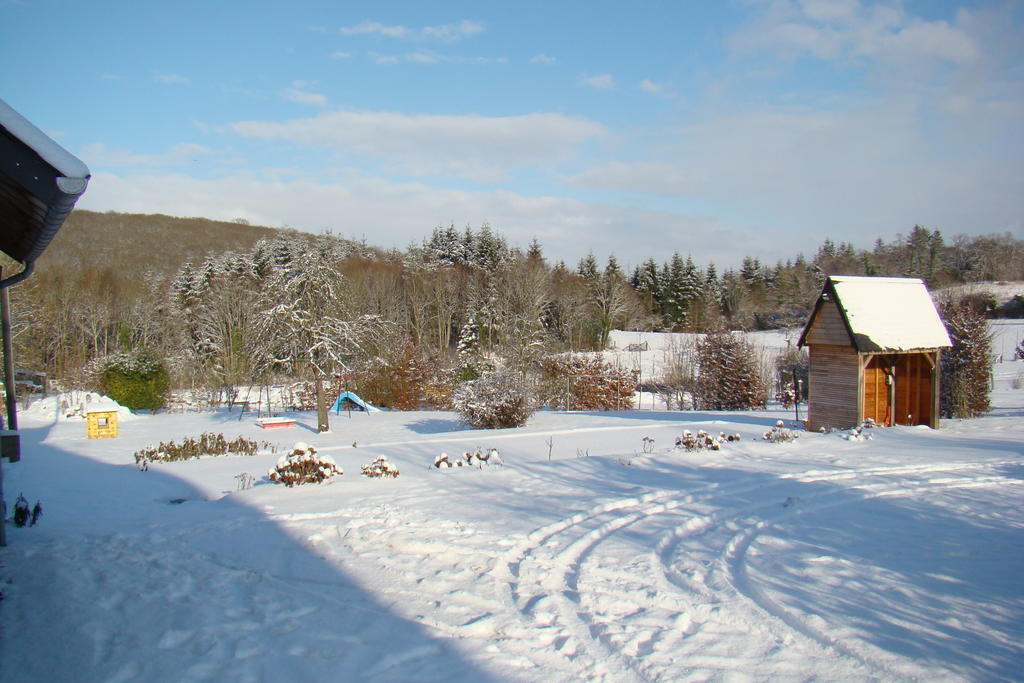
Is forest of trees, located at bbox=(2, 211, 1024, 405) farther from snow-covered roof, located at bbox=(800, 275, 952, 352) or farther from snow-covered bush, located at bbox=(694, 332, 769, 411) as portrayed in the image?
snow-covered roof, located at bbox=(800, 275, 952, 352)

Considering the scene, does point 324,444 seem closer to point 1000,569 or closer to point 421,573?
point 421,573

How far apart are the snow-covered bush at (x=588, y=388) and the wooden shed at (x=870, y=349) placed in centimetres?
1082

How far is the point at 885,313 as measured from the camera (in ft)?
56.9

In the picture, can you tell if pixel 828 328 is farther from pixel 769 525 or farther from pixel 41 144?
pixel 41 144

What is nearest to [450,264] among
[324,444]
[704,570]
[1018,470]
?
[324,444]

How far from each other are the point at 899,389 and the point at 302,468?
16492 millimetres

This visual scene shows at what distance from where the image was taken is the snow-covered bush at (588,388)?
2805 centimetres

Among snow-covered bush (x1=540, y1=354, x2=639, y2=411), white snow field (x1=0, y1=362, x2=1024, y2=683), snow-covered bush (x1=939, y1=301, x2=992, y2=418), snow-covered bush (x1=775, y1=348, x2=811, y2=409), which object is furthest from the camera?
snow-covered bush (x1=540, y1=354, x2=639, y2=411)

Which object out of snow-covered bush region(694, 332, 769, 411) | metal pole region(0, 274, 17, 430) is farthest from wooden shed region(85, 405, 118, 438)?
snow-covered bush region(694, 332, 769, 411)

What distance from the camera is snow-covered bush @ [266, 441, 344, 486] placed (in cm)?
873

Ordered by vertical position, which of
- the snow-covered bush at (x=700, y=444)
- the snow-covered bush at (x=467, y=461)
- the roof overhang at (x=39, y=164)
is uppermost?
the roof overhang at (x=39, y=164)

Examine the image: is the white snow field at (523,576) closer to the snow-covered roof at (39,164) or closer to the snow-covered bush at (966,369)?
the snow-covered roof at (39,164)

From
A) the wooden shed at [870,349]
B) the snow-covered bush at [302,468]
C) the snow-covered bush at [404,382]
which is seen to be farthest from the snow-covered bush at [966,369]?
the snow-covered bush at [302,468]

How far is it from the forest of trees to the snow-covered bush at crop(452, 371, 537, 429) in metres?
4.65
